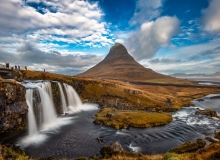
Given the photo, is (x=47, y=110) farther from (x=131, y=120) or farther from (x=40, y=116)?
(x=131, y=120)

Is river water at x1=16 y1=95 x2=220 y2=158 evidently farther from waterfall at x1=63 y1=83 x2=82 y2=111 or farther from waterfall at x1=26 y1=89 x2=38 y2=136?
waterfall at x1=63 y1=83 x2=82 y2=111

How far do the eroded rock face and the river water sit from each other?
4555 mm

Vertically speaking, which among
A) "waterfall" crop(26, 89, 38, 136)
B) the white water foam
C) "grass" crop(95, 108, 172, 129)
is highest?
"waterfall" crop(26, 89, 38, 136)

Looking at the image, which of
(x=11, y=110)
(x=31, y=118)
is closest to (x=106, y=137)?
(x=31, y=118)

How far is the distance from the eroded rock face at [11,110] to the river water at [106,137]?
4555 mm

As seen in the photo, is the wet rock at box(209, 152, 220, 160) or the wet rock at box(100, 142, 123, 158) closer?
the wet rock at box(209, 152, 220, 160)

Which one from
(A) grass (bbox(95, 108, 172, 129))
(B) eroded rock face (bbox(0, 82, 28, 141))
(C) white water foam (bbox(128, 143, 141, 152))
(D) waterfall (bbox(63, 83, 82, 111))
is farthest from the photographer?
(D) waterfall (bbox(63, 83, 82, 111))

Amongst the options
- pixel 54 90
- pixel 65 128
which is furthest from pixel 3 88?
pixel 54 90

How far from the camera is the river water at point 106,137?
31203mm

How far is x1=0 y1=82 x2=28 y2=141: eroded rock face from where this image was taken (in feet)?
106

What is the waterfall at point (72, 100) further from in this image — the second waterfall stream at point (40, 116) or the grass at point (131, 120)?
the grass at point (131, 120)

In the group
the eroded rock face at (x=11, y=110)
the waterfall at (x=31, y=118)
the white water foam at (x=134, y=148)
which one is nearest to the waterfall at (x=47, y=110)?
the waterfall at (x=31, y=118)

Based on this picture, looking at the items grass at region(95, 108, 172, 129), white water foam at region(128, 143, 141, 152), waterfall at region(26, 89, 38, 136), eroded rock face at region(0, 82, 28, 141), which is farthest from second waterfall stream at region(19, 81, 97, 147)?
white water foam at region(128, 143, 141, 152)

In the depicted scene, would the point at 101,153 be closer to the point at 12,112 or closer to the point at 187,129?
the point at 12,112
